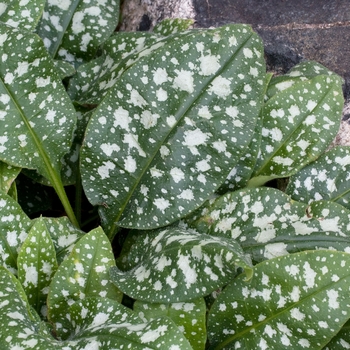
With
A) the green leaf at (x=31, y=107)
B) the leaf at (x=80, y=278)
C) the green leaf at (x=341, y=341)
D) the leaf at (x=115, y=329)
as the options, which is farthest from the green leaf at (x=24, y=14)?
the green leaf at (x=341, y=341)

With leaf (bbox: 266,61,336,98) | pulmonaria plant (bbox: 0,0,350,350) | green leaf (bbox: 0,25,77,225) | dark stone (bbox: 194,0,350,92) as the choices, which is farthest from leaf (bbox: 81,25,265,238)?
dark stone (bbox: 194,0,350,92)

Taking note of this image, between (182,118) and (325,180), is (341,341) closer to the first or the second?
(325,180)

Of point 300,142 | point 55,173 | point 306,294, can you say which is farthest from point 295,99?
point 55,173

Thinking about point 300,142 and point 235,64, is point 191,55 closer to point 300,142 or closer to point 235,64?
point 235,64

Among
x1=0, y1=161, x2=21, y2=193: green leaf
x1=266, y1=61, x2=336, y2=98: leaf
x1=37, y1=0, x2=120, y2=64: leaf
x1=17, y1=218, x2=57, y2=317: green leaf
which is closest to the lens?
x1=17, y1=218, x2=57, y2=317: green leaf

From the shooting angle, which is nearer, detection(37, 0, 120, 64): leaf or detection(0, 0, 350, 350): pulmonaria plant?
detection(0, 0, 350, 350): pulmonaria plant

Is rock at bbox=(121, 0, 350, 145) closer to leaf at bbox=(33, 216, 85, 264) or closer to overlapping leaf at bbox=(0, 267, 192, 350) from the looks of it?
leaf at bbox=(33, 216, 85, 264)
